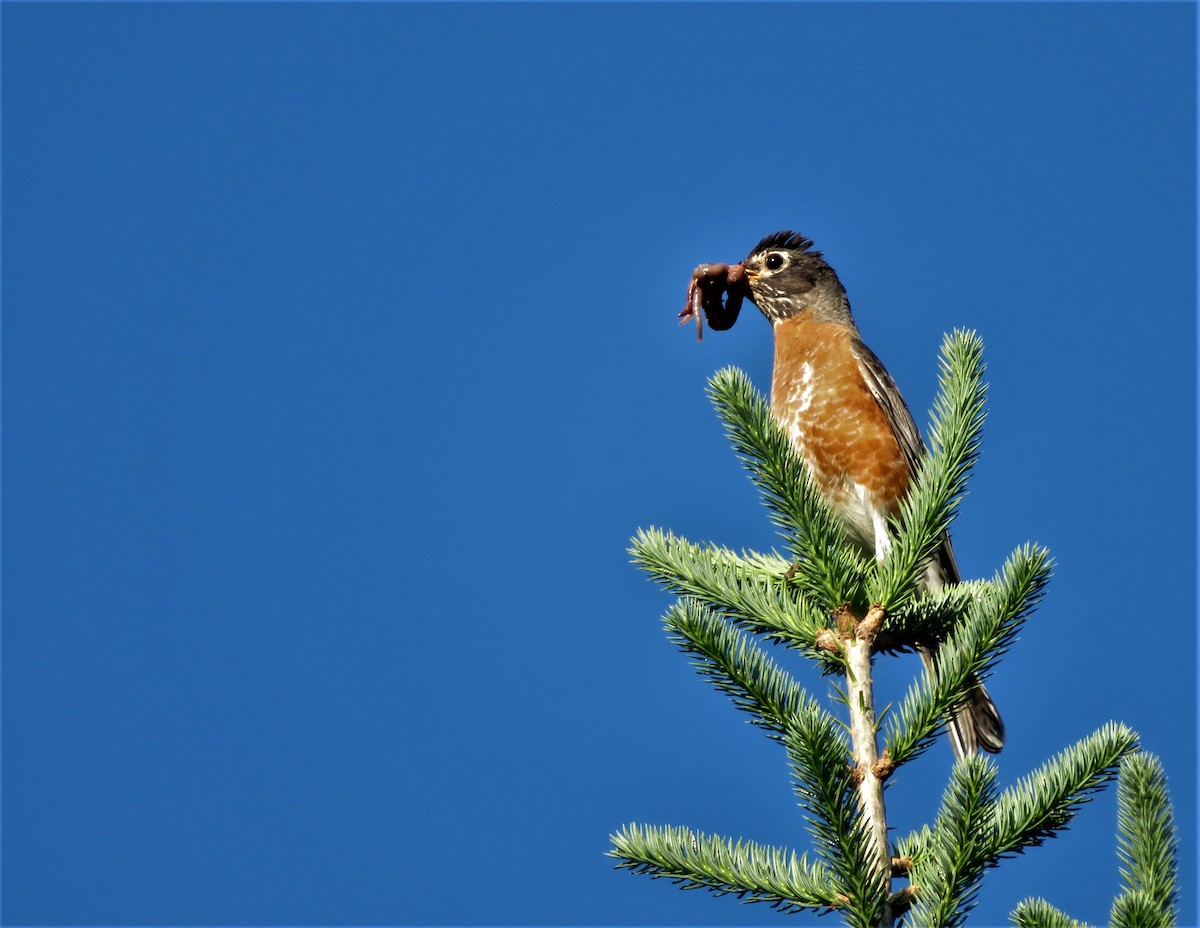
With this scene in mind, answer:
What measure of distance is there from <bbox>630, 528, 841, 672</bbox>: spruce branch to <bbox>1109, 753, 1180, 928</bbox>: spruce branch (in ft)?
3.38

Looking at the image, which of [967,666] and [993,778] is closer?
[993,778]

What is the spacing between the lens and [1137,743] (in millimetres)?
3156

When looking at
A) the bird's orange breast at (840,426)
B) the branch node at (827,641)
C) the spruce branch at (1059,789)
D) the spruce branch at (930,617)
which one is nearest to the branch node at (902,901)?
the spruce branch at (1059,789)

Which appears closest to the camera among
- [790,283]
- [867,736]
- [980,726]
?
[867,736]

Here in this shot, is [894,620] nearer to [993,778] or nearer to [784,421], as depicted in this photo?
[993,778]

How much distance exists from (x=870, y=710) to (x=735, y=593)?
2.06 feet

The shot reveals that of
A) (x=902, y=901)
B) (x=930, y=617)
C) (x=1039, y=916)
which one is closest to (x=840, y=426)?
(x=930, y=617)

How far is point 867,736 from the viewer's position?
3.53 m

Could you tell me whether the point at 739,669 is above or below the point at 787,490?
below

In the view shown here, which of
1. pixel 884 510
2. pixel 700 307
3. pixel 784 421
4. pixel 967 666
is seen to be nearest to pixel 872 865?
pixel 967 666

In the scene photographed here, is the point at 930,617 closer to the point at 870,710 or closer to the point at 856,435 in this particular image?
the point at 870,710

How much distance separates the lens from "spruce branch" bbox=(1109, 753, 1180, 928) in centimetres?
296

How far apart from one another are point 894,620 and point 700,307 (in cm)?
304

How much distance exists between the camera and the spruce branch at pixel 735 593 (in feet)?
12.7
